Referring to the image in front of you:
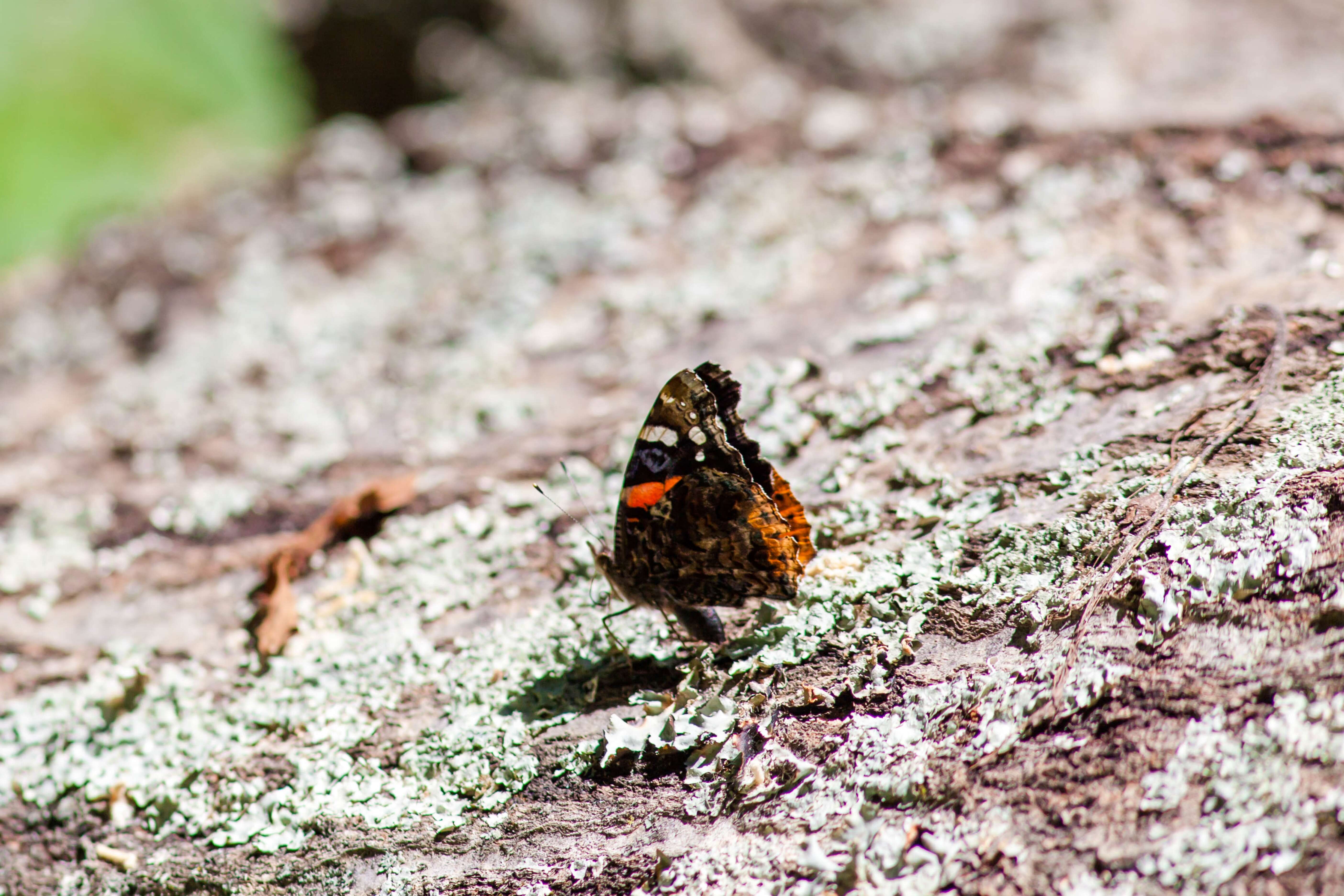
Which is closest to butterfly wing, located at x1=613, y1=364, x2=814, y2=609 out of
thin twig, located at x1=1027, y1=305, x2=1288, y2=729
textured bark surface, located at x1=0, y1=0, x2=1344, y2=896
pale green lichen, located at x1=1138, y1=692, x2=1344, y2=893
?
textured bark surface, located at x1=0, y1=0, x2=1344, y2=896

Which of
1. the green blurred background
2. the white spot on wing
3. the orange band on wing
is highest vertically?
the green blurred background

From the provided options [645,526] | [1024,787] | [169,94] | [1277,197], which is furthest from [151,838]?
[169,94]

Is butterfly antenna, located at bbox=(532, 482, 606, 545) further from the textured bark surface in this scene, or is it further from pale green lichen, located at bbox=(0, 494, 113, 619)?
pale green lichen, located at bbox=(0, 494, 113, 619)

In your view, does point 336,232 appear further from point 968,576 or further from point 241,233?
point 968,576

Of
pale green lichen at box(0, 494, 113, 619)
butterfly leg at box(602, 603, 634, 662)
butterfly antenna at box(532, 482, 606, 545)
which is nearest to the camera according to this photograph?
butterfly leg at box(602, 603, 634, 662)

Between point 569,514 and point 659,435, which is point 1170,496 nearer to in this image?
point 659,435


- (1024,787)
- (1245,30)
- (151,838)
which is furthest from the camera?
(1245,30)
